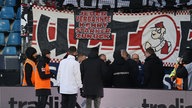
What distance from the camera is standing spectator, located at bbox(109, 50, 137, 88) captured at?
1276 cm

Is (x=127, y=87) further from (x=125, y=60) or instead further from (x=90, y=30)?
(x=90, y=30)

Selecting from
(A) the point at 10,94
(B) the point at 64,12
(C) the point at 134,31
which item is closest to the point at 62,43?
(B) the point at 64,12

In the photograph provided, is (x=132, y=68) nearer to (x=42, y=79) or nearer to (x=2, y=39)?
(x=42, y=79)

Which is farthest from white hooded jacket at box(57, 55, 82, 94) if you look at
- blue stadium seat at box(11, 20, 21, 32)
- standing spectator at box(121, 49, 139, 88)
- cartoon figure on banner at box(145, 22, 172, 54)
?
blue stadium seat at box(11, 20, 21, 32)

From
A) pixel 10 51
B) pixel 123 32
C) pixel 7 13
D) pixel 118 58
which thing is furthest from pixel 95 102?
pixel 7 13

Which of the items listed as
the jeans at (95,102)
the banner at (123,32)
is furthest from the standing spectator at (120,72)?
the banner at (123,32)

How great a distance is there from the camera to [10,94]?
1353 centimetres

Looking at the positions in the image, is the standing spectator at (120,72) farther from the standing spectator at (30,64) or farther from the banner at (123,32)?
the banner at (123,32)

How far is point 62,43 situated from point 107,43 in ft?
4.55

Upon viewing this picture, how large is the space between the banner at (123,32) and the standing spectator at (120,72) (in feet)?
13.0

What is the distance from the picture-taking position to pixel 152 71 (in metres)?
12.9

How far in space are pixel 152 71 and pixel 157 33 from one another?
418 cm

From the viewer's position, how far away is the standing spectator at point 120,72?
12758mm

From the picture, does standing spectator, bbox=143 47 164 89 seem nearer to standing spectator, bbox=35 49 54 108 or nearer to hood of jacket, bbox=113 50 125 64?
hood of jacket, bbox=113 50 125 64
